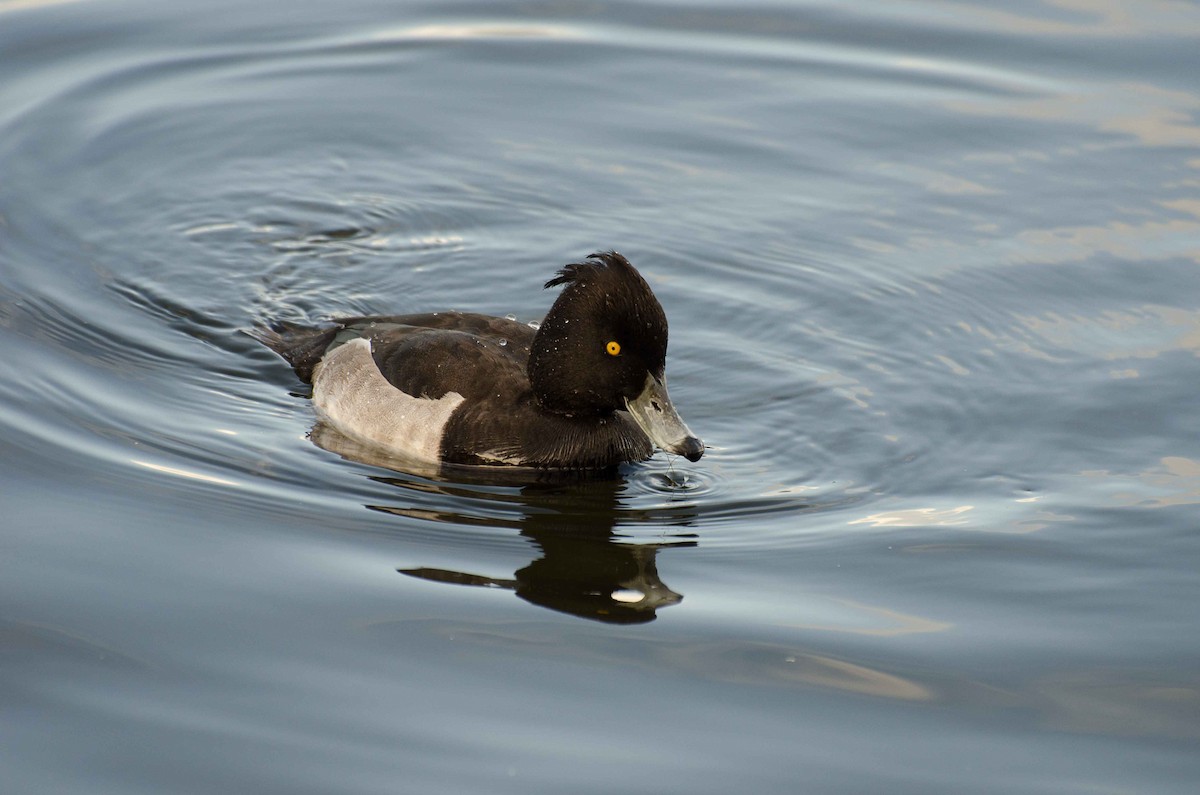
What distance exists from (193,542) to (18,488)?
1081 millimetres

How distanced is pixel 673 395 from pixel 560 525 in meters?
1.98

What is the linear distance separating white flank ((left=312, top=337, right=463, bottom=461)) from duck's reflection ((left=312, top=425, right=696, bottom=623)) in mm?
129

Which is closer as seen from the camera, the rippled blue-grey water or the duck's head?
the rippled blue-grey water

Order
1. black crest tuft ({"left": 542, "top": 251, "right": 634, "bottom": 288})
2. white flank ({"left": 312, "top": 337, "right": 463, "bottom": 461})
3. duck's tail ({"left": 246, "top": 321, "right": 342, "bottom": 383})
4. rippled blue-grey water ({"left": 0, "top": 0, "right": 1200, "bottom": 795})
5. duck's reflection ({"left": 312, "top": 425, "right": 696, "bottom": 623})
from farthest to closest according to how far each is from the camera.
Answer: duck's tail ({"left": 246, "top": 321, "right": 342, "bottom": 383}), white flank ({"left": 312, "top": 337, "right": 463, "bottom": 461}), black crest tuft ({"left": 542, "top": 251, "right": 634, "bottom": 288}), duck's reflection ({"left": 312, "top": 425, "right": 696, "bottom": 623}), rippled blue-grey water ({"left": 0, "top": 0, "right": 1200, "bottom": 795})

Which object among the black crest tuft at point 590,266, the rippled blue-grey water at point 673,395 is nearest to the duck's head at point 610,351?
the black crest tuft at point 590,266

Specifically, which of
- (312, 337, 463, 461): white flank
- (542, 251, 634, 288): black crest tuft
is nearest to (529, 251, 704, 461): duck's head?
(542, 251, 634, 288): black crest tuft

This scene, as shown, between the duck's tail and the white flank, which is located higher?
the duck's tail

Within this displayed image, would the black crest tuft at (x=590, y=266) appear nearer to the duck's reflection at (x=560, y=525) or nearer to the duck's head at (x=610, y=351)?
the duck's head at (x=610, y=351)

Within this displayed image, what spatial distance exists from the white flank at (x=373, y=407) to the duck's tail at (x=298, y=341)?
231mm

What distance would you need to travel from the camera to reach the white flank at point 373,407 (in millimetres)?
8570

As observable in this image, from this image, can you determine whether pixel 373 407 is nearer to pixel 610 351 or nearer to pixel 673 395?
pixel 610 351

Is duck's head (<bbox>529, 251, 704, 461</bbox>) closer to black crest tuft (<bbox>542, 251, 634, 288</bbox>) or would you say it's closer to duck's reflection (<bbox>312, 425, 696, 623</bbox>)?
black crest tuft (<bbox>542, 251, 634, 288</bbox>)

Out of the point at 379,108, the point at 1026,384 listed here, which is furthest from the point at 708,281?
the point at 379,108

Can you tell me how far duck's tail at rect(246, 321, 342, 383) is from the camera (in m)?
9.64
